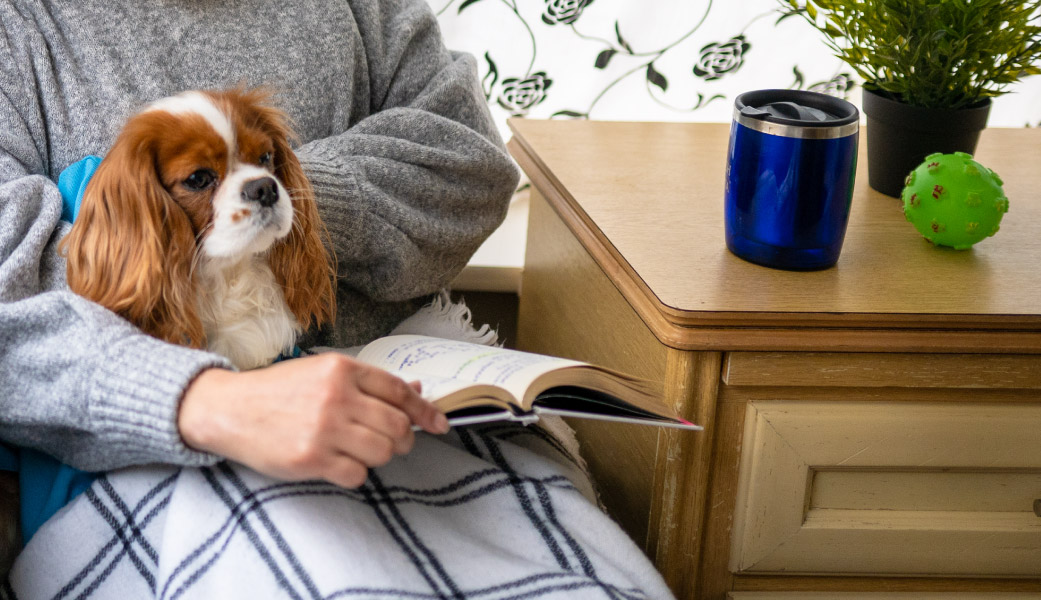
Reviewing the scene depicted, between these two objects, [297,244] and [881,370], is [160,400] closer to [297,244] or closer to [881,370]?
[297,244]

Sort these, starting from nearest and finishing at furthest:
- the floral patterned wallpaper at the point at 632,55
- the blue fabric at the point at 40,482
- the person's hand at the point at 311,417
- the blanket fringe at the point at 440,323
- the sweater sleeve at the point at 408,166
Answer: the person's hand at the point at 311,417 → the blue fabric at the point at 40,482 → the sweater sleeve at the point at 408,166 → the blanket fringe at the point at 440,323 → the floral patterned wallpaper at the point at 632,55

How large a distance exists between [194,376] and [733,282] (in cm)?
46

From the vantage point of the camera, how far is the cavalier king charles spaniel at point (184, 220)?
66 cm

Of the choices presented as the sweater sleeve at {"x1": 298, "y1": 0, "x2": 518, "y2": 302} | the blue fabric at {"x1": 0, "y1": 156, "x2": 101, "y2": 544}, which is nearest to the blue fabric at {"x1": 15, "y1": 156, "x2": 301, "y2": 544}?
the blue fabric at {"x1": 0, "y1": 156, "x2": 101, "y2": 544}

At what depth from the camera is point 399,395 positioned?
0.60 m

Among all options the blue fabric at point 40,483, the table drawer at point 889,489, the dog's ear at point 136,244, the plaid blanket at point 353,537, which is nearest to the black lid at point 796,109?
the table drawer at point 889,489

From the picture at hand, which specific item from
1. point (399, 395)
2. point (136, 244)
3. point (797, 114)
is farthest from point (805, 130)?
point (136, 244)

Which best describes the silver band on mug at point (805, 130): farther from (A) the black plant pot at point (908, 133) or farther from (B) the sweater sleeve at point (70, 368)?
(B) the sweater sleeve at point (70, 368)

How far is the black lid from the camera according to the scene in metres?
0.80

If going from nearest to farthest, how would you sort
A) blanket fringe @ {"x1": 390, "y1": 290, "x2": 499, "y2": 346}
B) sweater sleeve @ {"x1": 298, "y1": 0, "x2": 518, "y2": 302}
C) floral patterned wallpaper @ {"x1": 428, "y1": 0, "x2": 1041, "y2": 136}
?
sweater sleeve @ {"x1": 298, "y1": 0, "x2": 518, "y2": 302}
blanket fringe @ {"x1": 390, "y1": 290, "x2": 499, "y2": 346}
floral patterned wallpaper @ {"x1": 428, "y1": 0, "x2": 1041, "y2": 136}

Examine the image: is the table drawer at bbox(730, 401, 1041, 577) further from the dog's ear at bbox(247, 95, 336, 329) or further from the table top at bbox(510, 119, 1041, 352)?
the dog's ear at bbox(247, 95, 336, 329)

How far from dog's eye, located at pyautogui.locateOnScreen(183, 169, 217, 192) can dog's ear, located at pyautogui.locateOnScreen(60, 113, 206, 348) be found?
0.02 metres

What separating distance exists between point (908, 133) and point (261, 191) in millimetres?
721

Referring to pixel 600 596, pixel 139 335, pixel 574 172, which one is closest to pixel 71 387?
pixel 139 335
